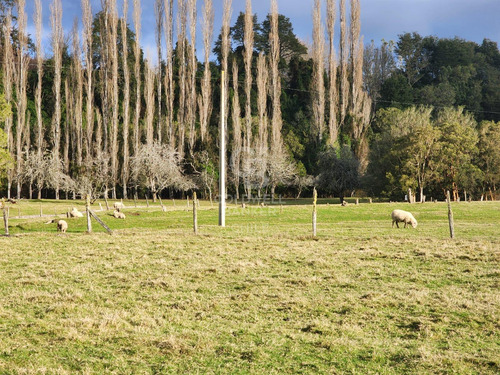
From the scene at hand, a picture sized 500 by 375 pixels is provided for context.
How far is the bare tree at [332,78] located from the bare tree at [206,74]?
57.1 feet

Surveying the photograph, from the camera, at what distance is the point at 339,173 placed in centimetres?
5578

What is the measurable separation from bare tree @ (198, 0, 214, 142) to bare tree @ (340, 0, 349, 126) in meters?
20.0

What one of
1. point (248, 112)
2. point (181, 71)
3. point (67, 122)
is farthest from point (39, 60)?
point (248, 112)

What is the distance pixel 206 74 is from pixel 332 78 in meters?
18.9

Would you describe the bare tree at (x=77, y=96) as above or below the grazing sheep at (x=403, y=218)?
above

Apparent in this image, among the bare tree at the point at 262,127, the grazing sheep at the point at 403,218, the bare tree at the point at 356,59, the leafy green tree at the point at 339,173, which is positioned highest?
the bare tree at the point at 356,59

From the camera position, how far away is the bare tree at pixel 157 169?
178 ft

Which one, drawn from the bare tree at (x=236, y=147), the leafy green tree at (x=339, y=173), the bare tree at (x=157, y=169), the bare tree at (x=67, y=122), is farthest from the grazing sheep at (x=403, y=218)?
the bare tree at (x=67, y=122)

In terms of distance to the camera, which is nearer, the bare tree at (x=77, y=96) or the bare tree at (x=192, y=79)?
the bare tree at (x=77, y=96)

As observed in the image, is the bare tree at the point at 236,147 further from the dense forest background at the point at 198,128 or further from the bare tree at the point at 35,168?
the bare tree at the point at 35,168

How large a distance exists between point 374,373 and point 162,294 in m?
5.39

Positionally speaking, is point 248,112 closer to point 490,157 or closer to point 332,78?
point 332,78

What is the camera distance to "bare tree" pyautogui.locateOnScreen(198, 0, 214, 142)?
62062 mm

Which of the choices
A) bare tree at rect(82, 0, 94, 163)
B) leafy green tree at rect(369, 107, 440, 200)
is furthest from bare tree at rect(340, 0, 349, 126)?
bare tree at rect(82, 0, 94, 163)
